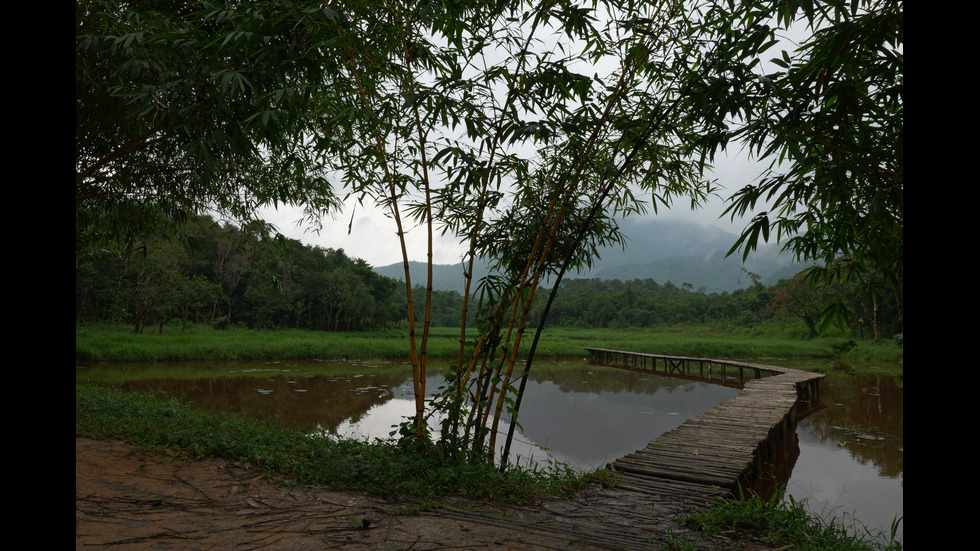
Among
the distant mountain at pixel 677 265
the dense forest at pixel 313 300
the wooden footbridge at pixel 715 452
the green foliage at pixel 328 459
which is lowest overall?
the wooden footbridge at pixel 715 452

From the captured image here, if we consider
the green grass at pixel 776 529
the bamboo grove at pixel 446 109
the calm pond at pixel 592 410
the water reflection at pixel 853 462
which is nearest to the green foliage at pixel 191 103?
the bamboo grove at pixel 446 109

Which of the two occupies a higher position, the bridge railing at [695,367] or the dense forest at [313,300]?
the dense forest at [313,300]

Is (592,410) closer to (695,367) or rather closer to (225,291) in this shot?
(695,367)

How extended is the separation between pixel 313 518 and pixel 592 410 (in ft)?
19.5

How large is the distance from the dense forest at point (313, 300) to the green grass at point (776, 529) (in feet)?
21.5

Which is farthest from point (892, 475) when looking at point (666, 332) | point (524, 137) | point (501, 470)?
point (666, 332)

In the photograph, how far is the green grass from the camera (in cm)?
228

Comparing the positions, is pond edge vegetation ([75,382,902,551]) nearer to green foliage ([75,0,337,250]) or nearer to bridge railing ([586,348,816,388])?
green foliage ([75,0,337,250])

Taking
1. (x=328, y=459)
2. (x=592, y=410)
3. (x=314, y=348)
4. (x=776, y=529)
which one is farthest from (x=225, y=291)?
(x=776, y=529)

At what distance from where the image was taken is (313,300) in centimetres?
2086

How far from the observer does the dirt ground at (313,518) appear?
2111 millimetres

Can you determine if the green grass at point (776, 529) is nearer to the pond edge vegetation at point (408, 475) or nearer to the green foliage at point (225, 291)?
the pond edge vegetation at point (408, 475)

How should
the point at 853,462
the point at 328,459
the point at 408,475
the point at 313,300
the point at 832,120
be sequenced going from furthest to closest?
the point at 313,300 → the point at 853,462 → the point at 328,459 → the point at 408,475 → the point at 832,120

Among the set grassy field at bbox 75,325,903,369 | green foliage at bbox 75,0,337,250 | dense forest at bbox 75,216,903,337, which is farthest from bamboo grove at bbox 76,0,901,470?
grassy field at bbox 75,325,903,369
